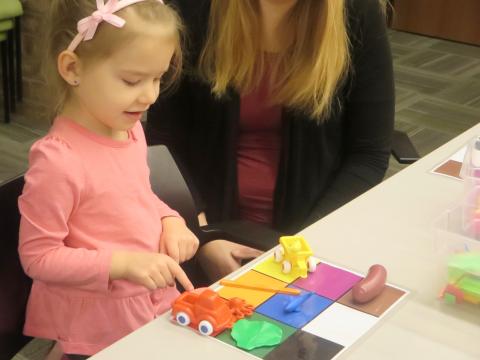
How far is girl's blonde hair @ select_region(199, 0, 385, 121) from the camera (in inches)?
58.9

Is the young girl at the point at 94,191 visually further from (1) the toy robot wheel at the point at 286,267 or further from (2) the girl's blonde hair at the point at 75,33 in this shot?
(1) the toy robot wheel at the point at 286,267

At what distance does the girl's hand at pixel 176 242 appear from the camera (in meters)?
1.20

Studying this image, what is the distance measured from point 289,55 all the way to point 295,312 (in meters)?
0.78

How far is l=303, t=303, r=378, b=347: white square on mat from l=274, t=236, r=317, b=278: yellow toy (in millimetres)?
83

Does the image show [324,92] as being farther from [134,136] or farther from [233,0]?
[134,136]

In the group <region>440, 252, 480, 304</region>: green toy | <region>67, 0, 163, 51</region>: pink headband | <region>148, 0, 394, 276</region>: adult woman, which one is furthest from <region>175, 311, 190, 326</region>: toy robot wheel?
<region>148, 0, 394, 276</region>: adult woman

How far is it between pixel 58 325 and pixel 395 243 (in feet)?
1.69

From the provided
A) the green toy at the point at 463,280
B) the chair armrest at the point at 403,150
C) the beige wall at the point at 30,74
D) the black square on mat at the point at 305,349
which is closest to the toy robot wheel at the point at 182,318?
the black square on mat at the point at 305,349

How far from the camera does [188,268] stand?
4.74 ft

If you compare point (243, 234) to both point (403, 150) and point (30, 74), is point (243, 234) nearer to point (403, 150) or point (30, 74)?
point (403, 150)

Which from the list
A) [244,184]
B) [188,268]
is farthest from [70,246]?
[244,184]

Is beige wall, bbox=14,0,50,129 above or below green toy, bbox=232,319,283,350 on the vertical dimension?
below

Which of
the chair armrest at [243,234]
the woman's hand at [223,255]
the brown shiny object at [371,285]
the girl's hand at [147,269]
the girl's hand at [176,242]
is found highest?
the brown shiny object at [371,285]

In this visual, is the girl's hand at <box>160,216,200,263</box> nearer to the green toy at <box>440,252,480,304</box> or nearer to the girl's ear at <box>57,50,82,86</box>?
the girl's ear at <box>57,50,82,86</box>
